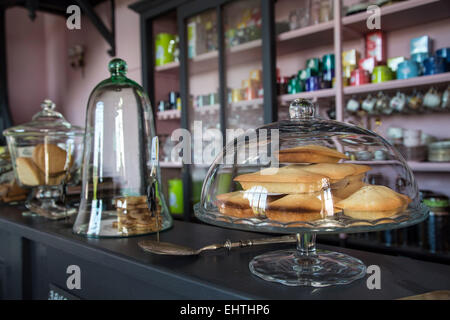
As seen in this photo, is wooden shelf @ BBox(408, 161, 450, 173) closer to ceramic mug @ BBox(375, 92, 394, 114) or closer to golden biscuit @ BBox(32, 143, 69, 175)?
ceramic mug @ BBox(375, 92, 394, 114)

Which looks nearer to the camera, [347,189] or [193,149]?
[347,189]

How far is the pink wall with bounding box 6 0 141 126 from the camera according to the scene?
12.0 ft

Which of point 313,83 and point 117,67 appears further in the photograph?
point 313,83

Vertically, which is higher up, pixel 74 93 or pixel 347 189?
pixel 74 93

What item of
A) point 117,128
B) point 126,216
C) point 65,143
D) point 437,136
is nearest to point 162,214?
point 126,216

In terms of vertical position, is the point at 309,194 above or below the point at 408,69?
below

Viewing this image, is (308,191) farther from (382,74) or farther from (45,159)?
(382,74)

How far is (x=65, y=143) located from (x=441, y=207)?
55.8 inches

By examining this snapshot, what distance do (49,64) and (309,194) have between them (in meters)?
4.30

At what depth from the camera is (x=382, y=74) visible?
1.68 metres

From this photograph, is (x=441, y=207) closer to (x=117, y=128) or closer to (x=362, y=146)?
(x=362, y=146)

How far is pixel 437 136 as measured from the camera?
5.80 ft

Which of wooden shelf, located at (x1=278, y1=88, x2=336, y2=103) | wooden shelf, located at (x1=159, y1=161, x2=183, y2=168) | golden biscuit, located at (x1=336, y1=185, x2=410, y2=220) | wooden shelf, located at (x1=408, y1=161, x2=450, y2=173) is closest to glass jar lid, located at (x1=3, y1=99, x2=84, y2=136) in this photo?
golden biscuit, located at (x1=336, y1=185, x2=410, y2=220)

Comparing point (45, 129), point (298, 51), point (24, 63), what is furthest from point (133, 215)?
point (24, 63)
